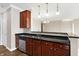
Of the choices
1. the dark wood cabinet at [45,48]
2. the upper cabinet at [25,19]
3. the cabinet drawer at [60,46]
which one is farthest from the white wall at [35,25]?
the cabinet drawer at [60,46]

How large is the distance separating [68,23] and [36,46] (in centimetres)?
68

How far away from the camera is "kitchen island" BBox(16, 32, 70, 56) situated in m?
1.18

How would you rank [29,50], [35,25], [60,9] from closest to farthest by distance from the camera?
[60,9] < [35,25] < [29,50]

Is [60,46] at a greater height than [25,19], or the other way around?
[25,19]

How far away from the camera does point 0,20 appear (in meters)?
1.30

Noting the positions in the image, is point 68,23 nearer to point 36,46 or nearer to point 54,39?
point 54,39

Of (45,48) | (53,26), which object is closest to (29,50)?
(45,48)

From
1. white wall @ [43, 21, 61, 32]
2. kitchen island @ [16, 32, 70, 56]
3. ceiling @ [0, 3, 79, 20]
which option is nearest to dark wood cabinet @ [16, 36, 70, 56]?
kitchen island @ [16, 32, 70, 56]

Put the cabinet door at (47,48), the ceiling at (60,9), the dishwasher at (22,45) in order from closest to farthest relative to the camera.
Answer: the ceiling at (60,9), the cabinet door at (47,48), the dishwasher at (22,45)

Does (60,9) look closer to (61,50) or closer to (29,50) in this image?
(61,50)

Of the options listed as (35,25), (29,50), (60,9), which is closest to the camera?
(60,9)

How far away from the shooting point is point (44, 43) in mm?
1388

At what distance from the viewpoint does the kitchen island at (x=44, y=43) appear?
3.88ft

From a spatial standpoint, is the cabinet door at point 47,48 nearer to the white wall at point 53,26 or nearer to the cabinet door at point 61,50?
the cabinet door at point 61,50
